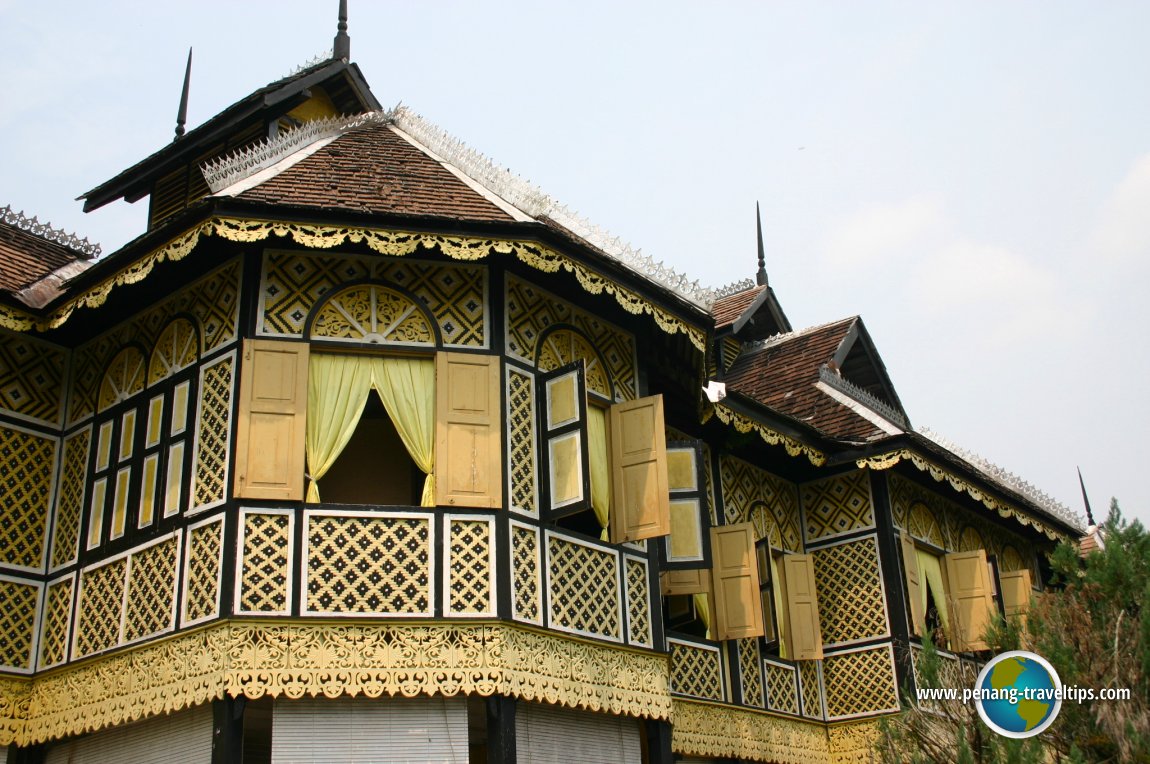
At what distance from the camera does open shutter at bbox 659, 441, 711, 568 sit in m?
12.3

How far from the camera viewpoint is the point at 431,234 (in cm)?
1078

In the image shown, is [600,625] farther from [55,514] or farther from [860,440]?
[860,440]

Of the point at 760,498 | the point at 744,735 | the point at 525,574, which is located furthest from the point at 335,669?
the point at 760,498

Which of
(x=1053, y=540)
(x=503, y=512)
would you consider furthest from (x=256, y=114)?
(x=1053, y=540)

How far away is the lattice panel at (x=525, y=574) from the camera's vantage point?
10.3 meters

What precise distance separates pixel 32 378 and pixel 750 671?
25.5 ft

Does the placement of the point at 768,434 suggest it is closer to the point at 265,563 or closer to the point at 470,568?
the point at 470,568

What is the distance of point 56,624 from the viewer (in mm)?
11414

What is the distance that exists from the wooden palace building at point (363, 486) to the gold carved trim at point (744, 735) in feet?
0.15

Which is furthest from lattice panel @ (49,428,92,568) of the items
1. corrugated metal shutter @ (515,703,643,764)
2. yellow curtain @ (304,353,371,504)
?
corrugated metal shutter @ (515,703,643,764)

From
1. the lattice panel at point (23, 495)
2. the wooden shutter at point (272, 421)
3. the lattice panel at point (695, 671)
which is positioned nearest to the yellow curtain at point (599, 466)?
the lattice panel at point (695, 671)

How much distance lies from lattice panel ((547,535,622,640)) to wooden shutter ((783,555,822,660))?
4.35m

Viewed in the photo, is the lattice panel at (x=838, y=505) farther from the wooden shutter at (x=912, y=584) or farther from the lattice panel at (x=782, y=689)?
the lattice panel at (x=782, y=689)

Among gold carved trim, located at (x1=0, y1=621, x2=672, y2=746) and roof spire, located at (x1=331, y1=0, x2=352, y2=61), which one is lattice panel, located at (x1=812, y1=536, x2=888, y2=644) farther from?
roof spire, located at (x1=331, y1=0, x2=352, y2=61)
